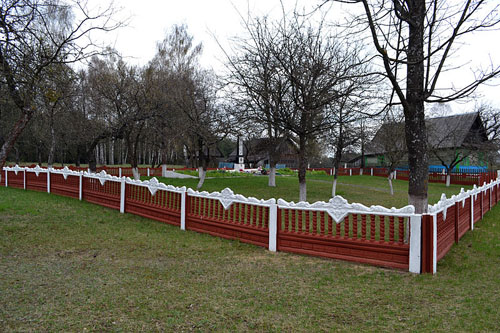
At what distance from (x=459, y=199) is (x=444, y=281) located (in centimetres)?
339

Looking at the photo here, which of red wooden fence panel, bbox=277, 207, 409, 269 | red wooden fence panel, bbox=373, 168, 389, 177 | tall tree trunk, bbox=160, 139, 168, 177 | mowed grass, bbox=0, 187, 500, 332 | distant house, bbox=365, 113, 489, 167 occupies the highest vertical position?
distant house, bbox=365, 113, 489, 167

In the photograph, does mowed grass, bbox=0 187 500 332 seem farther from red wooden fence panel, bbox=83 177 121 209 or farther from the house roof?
the house roof

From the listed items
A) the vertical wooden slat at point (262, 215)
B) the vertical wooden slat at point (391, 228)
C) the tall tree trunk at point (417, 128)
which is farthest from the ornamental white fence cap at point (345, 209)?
the tall tree trunk at point (417, 128)

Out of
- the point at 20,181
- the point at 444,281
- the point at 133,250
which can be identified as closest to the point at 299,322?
the point at 444,281

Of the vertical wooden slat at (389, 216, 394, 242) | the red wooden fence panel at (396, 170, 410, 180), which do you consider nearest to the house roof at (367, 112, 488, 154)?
the red wooden fence panel at (396, 170, 410, 180)

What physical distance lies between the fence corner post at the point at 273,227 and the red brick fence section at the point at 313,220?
0.7 inches

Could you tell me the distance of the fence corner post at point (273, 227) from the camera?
6410 millimetres

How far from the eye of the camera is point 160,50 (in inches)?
1083

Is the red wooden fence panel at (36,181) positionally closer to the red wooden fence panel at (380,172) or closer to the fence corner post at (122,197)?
the fence corner post at (122,197)

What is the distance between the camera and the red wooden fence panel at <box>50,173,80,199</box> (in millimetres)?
12906

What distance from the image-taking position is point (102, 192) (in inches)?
455

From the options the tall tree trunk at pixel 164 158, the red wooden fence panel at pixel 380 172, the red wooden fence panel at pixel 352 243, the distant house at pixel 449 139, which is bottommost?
the red wooden fence panel at pixel 352 243

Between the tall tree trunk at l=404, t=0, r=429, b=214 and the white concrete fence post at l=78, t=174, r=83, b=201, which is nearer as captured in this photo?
the tall tree trunk at l=404, t=0, r=429, b=214

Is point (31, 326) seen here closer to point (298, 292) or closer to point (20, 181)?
point (298, 292)
